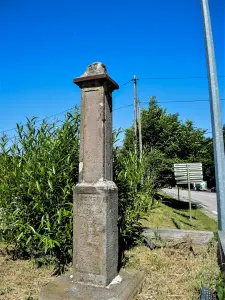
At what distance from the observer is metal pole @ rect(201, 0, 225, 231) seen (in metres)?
4.37

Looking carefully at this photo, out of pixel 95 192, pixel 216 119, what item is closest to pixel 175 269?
pixel 95 192

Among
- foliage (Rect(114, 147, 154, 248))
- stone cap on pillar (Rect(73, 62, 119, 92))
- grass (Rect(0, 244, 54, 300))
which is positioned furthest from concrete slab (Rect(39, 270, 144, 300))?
stone cap on pillar (Rect(73, 62, 119, 92))

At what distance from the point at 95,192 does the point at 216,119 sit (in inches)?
112

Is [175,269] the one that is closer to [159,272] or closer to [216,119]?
[159,272]

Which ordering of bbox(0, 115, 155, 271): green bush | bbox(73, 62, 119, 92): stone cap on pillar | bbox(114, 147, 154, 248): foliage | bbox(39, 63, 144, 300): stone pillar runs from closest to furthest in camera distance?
bbox(39, 63, 144, 300): stone pillar
bbox(73, 62, 119, 92): stone cap on pillar
bbox(0, 115, 155, 271): green bush
bbox(114, 147, 154, 248): foliage

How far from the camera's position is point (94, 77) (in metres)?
3.57

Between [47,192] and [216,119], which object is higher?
[216,119]

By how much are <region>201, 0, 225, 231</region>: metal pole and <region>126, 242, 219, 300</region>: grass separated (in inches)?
30.5

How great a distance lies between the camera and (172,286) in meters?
3.43

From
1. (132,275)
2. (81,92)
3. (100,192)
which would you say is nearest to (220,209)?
(132,275)

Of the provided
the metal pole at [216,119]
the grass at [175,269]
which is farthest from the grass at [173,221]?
the metal pole at [216,119]

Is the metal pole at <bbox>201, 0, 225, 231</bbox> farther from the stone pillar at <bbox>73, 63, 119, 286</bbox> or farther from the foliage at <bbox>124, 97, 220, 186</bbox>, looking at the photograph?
the foliage at <bbox>124, 97, 220, 186</bbox>

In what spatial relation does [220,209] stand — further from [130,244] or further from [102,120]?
[102,120]

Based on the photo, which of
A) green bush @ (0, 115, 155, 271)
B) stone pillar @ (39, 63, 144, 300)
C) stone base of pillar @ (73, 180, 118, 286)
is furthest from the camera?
green bush @ (0, 115, 155, 271)
